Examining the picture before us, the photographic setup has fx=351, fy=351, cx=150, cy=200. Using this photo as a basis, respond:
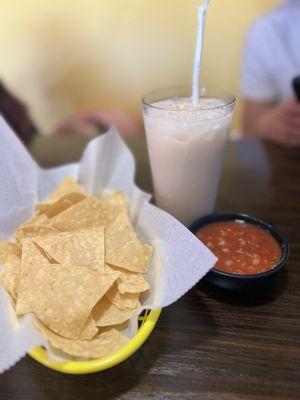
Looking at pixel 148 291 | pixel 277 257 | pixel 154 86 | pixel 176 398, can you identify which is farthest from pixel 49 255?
pixel 154 86

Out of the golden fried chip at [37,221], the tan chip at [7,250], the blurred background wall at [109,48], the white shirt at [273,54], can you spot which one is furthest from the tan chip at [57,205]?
the blurred background wall at [109,48]

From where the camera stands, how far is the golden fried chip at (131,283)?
711mm

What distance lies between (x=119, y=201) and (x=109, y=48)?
2.00m

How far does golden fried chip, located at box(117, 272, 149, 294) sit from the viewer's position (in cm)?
71

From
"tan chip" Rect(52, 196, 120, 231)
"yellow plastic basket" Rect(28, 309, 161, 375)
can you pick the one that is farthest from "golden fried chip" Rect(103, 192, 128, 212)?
"yellow plastic basket" Rect(28, 309, 161, 375)

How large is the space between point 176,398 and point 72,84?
8.50ft

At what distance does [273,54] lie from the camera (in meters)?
1.96

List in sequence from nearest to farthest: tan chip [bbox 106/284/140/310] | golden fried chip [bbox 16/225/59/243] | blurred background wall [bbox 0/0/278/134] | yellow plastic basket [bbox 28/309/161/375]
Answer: yellow plastic basket [bbox 28/309/161/375] → tan chip [bbox 106/284/140/310] → golden fried chip [bbox 16/225/59/243] → blurred background wall [bbox 0/0/278/134]

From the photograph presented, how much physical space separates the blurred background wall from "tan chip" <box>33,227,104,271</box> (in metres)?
2.15

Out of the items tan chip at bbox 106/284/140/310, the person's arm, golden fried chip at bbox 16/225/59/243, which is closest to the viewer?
tan chip at bbox 106/284/140/310

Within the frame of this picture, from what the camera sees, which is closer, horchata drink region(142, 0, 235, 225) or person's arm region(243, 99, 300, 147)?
horchata drink region(142, 0, 235, 225)

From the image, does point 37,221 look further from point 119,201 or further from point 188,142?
point 188,142

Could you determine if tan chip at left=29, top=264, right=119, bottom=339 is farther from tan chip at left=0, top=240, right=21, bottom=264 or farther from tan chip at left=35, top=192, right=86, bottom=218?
tan chip at left=35, top=192, right=86, bottom=218

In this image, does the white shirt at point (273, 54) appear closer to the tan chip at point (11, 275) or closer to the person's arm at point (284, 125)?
the person's arm at point (284, 125)
